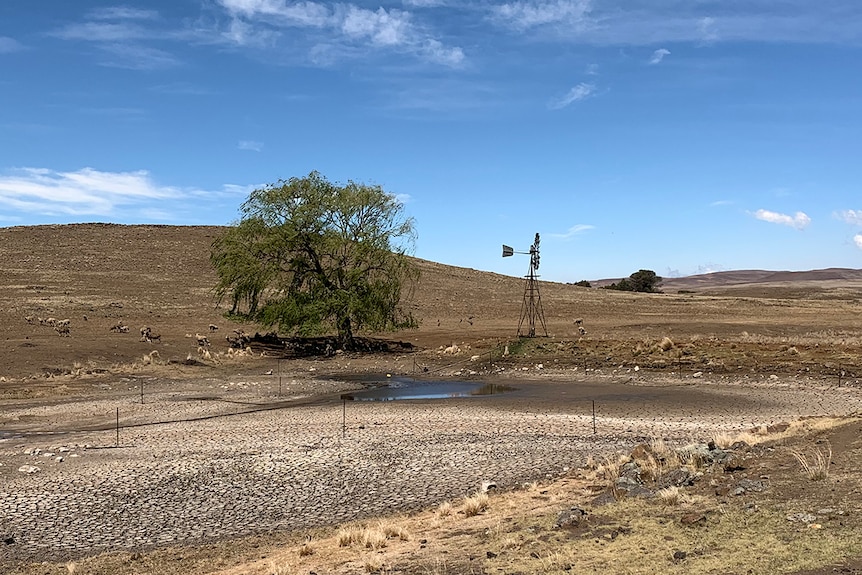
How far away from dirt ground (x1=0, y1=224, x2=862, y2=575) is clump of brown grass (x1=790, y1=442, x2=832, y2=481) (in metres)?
0.14

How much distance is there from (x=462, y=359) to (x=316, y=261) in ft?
36.6

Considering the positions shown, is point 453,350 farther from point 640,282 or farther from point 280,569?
point 640,282

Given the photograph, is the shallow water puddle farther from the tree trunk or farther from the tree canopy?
the tree canopy

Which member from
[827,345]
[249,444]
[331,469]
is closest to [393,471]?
[331,469]

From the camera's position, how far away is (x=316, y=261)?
43094 millimetres

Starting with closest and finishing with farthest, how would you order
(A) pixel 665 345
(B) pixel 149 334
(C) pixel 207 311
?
(A) pixel 665 345
(B) pixel 149 334
(C) pixel 207 311

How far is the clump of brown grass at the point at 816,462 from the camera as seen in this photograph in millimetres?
10273

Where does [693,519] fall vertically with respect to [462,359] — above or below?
below

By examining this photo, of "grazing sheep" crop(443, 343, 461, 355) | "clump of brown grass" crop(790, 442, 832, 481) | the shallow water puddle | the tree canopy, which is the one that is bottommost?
the shallow water puddle

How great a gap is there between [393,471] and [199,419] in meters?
9.16

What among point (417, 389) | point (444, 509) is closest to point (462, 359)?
point (417, 389)

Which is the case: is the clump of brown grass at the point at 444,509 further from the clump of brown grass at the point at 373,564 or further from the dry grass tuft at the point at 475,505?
the clump of brown grass at the point at 373,564

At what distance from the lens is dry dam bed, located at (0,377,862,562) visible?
12586mm

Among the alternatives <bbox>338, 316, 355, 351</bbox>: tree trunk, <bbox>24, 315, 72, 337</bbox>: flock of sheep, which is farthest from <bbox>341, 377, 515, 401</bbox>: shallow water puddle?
<bbox>24, 315, 72, 337</bbox>: flock of sheep
